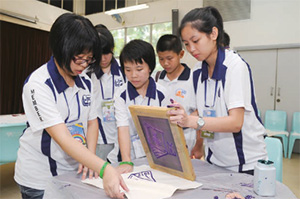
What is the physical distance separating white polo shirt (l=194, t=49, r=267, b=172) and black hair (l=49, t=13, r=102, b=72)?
577 mm

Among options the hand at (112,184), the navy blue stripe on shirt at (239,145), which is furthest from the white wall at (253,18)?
the hand at (112,184)

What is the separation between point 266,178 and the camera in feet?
2.69

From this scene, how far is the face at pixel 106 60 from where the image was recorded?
160 centimetres

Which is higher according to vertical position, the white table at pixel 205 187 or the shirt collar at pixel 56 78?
the shirt collar at pixel 56 78

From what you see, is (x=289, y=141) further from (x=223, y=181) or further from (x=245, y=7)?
(x=223, y=181)

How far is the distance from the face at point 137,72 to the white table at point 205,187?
1.83 feet

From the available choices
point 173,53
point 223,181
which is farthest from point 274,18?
point 223,181

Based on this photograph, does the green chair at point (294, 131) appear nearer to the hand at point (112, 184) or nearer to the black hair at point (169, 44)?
the black hair at point (169, 44)

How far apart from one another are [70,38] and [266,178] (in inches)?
34.1

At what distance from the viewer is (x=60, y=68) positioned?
1.05 meters

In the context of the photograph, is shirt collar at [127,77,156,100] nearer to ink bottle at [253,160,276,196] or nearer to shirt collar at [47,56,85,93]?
shirt collar at [47,56,85,93]

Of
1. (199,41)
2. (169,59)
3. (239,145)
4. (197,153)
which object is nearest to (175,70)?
(169,59)

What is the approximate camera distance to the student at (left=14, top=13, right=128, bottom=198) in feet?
2.97

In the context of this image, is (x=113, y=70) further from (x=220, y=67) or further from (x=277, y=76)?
(x=277, y=76)
